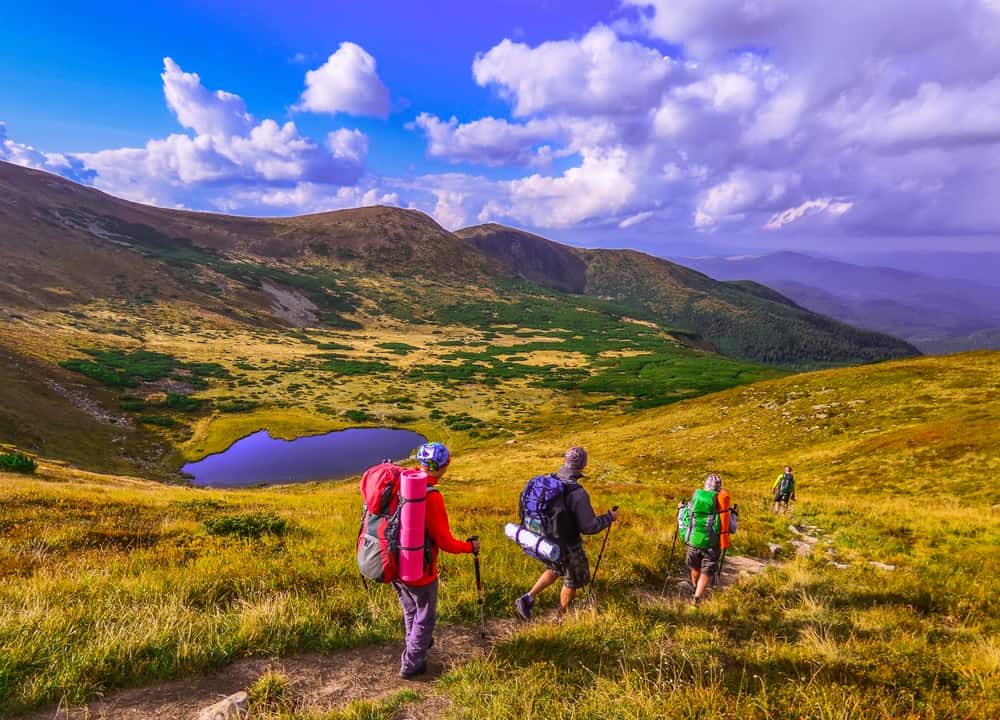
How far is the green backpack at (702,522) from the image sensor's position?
841 cm

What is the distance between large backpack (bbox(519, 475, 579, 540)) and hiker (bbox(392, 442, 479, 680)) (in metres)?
1.52

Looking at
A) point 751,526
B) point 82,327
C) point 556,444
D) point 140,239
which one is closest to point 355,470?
point 556,444

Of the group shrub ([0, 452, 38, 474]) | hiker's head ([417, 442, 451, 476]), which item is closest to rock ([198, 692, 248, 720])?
hiker's head ([417, 442, 451, 476])

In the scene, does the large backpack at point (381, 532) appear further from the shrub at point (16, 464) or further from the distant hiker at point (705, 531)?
the shrub at point (16, 464)

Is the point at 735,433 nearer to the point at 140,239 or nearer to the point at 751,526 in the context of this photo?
the point at 751,526

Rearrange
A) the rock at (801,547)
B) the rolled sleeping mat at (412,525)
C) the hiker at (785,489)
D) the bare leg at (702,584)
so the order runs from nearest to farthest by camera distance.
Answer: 1. the rolled sleeping mat at (412,525)
2. the bare leg at (702,584)
3. the rock at (801,547)
4. the hiker at (785,489)

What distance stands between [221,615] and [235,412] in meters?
64.8

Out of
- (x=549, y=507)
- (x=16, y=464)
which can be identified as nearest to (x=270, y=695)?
(x=549, y=507)

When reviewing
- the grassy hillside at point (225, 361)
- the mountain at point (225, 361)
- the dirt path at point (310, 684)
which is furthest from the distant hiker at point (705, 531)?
the grassy hillside at point (225, 361)

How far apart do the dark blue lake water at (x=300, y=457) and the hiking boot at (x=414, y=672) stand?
42.6 m

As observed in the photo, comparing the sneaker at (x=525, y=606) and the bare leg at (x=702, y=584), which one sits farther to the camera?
the bare leg at (x=702, y=584)

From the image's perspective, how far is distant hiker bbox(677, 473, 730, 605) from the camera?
330 inches

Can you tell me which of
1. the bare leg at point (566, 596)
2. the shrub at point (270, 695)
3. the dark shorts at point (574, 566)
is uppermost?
the dark shorts at point (574, 566)

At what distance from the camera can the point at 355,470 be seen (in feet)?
155
